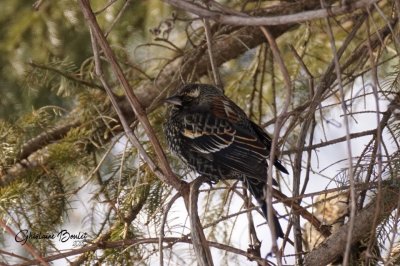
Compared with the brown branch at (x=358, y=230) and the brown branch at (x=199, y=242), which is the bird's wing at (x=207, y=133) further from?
the brown branch at (x=199, y=242)

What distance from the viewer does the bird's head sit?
155 inches

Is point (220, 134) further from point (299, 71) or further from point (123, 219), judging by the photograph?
point (299, 71)

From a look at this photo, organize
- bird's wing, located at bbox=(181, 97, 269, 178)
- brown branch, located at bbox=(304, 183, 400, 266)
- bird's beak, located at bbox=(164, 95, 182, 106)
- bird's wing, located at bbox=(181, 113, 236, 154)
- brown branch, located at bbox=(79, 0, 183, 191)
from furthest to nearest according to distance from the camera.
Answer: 1. bird's beak, located at bbox=(164, 95, 182, 106)
2. bird's wing, located at bbox=(181, 113, 236, 154)
3. bird's wing, located at bbox=(181, 97, 269, 178)
4. brown branch, located at bbox=(304, 183, 400, 266)
5. brown branch, located at bbox=(79, 0, 183, 191)

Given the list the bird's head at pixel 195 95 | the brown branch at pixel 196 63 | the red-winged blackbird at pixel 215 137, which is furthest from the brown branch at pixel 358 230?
the brown branch at pixel 196 63

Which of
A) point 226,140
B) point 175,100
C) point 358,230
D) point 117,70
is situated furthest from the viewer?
point 175,100

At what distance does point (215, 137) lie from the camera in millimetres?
3789

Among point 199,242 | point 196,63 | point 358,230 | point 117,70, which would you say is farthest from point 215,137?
point 199,242

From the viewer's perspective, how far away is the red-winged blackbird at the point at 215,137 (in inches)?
142

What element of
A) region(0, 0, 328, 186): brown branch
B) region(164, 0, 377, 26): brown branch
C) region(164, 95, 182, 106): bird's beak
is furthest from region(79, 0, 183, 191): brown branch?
region(0, 0, 328, 186): brown branch

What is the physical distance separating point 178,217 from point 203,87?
0.74 metres

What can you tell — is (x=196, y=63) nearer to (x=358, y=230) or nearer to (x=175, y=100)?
(x=175, y=100)

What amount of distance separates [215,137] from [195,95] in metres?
0.29

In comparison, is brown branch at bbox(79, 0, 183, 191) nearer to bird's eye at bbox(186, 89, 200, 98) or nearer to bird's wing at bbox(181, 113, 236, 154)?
bird's wing at bbox(181, 113, 236, 154)

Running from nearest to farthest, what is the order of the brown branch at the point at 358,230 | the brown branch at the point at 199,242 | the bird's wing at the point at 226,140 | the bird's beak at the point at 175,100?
the brown branch at the point at 199,242 → the brown branch at the point at 358,230 → the bird's wing at the point at 226,140 → the bird's beak at the point at 175,100
